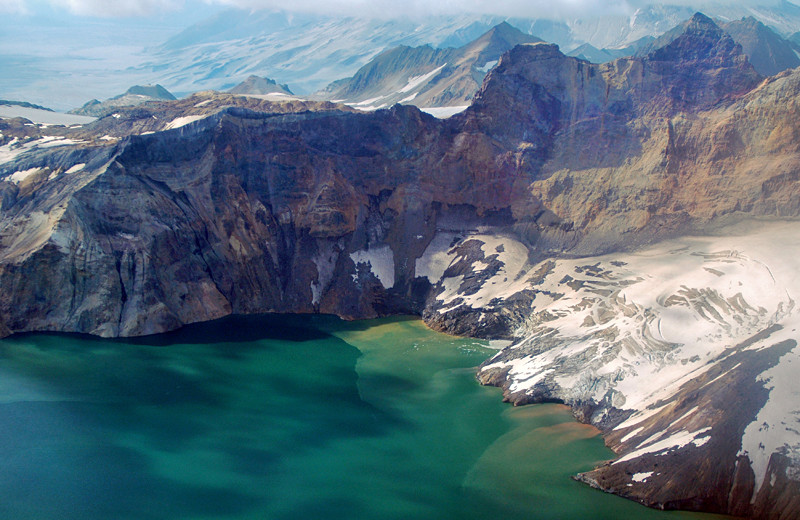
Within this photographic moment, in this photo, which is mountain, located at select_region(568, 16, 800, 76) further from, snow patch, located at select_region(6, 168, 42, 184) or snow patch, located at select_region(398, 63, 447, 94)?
snow patch, located at select_region(6, 168, 42, 184)

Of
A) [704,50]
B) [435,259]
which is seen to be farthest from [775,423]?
[704,50]

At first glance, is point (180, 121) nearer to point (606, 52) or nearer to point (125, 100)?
point (125, 100)

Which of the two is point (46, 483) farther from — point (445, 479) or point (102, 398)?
point (445, 479)

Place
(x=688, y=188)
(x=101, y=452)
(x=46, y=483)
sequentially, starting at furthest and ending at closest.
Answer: (x=688, y=188) → (x=101, y=452) → (x=46, y=483)

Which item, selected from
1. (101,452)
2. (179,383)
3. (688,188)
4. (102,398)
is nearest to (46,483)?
(101,452)

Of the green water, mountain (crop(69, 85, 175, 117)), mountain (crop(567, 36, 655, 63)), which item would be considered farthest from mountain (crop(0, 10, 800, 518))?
mountain (crop(567, 36, 655, 63))

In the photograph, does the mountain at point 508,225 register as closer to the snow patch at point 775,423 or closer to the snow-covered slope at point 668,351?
the snow-covered slope at point 668,351

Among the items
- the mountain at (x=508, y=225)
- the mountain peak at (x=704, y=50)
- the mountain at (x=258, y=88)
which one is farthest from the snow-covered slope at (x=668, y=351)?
the mountain at (x=258, y=88)
